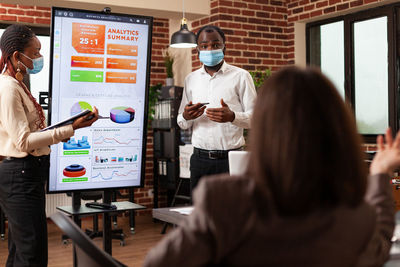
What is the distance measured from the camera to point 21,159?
8.07 ft

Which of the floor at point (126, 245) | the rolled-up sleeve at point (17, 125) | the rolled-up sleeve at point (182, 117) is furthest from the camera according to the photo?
the floor at point (126, 245)

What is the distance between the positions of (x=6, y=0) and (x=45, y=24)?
111 centimetres

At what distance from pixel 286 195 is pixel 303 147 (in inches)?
3.5

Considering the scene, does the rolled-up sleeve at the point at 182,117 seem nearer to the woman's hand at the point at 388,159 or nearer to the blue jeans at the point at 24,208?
the blue jeans at the point at 24,208

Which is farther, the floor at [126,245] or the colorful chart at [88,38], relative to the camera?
the floor at [126,245]

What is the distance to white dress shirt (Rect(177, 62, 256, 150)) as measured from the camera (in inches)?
129

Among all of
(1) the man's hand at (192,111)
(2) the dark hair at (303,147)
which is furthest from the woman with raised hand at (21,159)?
(2) the dark hair at (303,147)

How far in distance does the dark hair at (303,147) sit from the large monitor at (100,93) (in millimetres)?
1948

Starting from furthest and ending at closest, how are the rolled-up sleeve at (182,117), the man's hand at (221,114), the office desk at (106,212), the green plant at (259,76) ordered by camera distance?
the green plant at (259,76)
the rolled-up sleeve at (182,117)
the man's hand at (221,114)
the office desk at (106,212)

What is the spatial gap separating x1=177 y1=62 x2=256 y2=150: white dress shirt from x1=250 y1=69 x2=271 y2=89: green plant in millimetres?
1946

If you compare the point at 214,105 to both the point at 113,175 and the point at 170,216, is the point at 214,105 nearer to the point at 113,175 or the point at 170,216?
the point at 113,175

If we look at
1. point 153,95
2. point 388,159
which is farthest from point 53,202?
point 388,159

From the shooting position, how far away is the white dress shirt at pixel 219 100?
3.29 metres

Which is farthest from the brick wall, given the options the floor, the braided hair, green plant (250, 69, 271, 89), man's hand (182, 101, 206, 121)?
the braided hair
